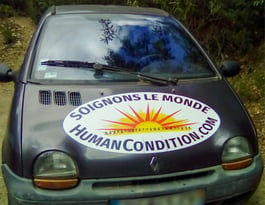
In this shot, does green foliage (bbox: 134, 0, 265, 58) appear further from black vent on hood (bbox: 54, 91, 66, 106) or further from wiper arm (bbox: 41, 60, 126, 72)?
black vent on hood (bbox: 54, 91, 66, 106)

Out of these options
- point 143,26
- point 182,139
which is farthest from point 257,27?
point 182,139

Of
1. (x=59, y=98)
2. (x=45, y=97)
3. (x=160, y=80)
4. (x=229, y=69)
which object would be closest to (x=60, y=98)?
(x=59, y=98)

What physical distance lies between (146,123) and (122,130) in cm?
17

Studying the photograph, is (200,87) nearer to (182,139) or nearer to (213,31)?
(182,139)

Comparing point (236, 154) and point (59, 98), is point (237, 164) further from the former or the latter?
point (59, 98)

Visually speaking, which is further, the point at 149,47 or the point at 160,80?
the point at 149,47

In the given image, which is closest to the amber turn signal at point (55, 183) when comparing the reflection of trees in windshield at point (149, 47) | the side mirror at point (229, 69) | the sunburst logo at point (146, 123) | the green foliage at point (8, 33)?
the sunburst logo at point (146, 123)

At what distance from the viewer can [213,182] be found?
8.73ft

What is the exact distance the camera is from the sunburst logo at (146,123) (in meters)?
2.70

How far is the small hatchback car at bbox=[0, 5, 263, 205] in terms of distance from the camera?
2.56 m

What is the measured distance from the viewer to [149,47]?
362 cm

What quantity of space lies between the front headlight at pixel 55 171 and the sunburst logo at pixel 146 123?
302 mm

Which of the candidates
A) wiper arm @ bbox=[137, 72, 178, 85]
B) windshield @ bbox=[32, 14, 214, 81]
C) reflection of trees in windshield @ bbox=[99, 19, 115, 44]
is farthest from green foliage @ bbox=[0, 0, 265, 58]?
wiper arm @ bbox=[137, 72, 178, 85]

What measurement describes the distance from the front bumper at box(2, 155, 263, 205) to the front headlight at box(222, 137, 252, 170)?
2.0 inches
